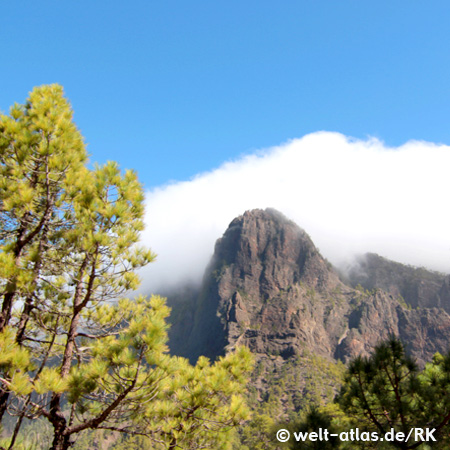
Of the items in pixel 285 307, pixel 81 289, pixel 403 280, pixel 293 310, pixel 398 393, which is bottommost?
pixel 398 393

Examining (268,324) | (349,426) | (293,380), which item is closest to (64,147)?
(349,426)

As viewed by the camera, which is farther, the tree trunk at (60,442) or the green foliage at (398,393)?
the green foliage at (398,393)

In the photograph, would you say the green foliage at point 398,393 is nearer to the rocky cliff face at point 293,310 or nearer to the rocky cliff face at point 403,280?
the rocky cliff face at point 293,310

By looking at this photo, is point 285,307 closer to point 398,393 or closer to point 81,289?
point 398,393

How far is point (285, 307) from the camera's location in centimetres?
12356

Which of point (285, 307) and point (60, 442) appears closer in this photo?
point (60, 442)

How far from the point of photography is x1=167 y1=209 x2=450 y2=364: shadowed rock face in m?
120

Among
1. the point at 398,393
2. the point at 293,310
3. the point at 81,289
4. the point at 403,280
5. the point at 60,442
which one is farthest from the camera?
the point at 403,280

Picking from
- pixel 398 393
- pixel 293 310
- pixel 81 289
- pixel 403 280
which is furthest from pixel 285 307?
pixel 81 289

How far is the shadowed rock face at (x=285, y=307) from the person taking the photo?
4715 inches

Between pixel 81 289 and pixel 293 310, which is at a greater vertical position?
pixel 293 310

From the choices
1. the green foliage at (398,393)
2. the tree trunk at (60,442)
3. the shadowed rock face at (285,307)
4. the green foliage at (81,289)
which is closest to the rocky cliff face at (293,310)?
the shadowed rock face at (285,307)

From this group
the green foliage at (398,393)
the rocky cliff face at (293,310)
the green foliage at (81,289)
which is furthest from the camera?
the rocky cliff face at (293,310)

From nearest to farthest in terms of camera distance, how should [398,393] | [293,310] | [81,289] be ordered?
[81,289], [398,393], [293,310]
